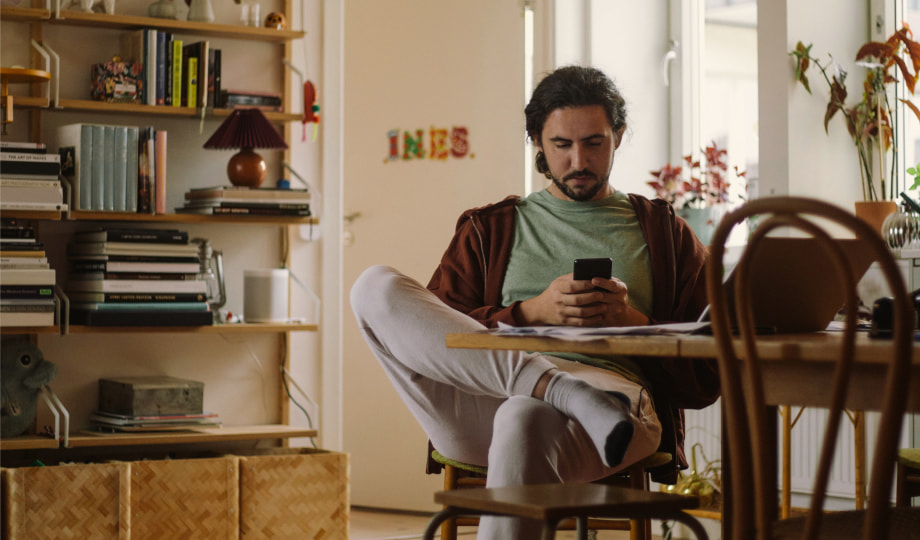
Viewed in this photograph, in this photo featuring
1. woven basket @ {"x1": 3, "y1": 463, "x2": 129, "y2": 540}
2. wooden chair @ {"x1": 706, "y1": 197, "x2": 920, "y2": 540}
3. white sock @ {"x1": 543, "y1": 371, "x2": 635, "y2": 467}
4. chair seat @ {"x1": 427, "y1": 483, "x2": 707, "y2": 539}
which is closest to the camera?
wooden chair @ {"x1": 706, "y1": 197, "x2": 920, "y2": 540}

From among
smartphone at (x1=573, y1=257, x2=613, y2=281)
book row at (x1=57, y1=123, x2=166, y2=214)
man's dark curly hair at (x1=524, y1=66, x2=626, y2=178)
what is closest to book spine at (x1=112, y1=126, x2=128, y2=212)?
book row at (x1=57, y1=123, x2=166, y2=214)

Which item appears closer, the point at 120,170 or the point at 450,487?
the point at 450,487

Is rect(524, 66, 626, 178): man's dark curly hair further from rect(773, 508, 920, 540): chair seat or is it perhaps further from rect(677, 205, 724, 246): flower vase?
rect(677, 205, 724, 246): flower vase

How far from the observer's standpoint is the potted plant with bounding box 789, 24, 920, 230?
3.60 meters

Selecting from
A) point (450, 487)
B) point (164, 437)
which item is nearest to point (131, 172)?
point (164, 437)

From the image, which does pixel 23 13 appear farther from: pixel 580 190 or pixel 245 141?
pixel 580 190

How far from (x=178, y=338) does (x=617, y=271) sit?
5.32 ft

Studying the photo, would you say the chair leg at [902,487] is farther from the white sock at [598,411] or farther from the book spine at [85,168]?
the book spine at [85,168]

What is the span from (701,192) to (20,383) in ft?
7.65

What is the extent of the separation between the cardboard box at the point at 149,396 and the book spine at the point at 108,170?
1.68 ft

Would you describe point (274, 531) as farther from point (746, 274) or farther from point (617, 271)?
point (746, 274)

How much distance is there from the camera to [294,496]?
325 centimetres

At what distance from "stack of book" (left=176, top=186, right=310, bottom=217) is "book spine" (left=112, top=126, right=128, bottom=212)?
227mm

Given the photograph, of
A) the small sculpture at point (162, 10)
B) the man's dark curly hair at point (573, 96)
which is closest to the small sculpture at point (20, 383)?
the small sculpture at point (162, 10)
